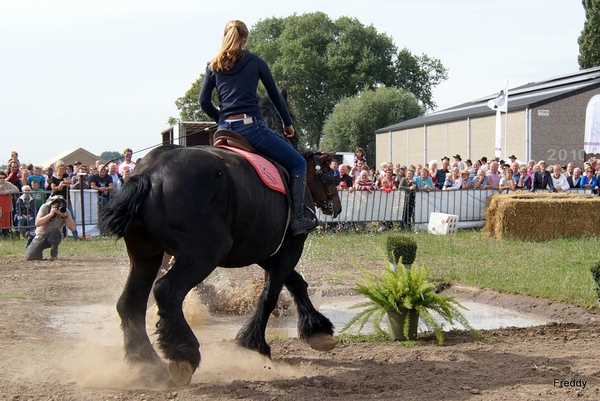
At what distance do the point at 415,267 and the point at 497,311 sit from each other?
2.58 m

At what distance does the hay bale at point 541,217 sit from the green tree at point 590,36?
144ft

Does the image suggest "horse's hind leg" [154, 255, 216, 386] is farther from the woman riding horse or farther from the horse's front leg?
the woman riding horse

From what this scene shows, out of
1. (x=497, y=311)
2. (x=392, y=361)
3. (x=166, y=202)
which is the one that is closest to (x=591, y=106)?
(x=497, y=311)

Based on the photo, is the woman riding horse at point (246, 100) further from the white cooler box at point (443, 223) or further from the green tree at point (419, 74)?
the green tree at point (419, 74)

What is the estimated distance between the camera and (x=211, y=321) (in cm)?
892

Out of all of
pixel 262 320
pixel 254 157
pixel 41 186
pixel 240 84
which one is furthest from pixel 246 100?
pixel 41 186

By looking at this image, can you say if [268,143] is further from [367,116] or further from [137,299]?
[367,116]

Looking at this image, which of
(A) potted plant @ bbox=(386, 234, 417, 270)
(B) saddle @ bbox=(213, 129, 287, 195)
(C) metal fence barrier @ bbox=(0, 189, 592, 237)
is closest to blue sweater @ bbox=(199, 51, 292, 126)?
(B) saddle @ bbox=(213, 129, 287, 195)

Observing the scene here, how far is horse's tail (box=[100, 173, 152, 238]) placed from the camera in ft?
17.4

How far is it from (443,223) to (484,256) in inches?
184

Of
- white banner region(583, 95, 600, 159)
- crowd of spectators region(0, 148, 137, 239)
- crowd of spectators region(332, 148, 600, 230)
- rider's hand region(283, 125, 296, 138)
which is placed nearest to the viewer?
rider's hand region(283, 125, 296, 138)

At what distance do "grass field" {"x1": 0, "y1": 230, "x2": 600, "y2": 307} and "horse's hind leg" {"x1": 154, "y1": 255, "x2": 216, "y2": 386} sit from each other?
134 inches

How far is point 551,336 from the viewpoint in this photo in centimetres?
752

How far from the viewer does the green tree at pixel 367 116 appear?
217 feet
